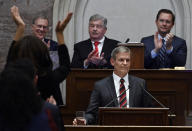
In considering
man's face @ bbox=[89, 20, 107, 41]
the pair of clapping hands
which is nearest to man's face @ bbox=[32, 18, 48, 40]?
man's face @ bbox=[89, 20, 107, 41]

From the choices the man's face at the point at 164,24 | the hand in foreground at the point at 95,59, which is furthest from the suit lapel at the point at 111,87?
the man's face at the point at 164,24

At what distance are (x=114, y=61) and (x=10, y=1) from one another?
11.2 feet

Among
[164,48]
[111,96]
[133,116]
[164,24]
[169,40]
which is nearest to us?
[133,116]

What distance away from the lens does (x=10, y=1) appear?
9.57 meters

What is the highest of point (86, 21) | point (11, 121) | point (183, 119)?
point (86, 21)

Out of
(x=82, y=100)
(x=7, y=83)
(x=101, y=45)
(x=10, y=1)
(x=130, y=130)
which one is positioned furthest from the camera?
(x=10, y=1)

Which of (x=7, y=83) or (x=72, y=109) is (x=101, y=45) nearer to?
(x=72, y=109)

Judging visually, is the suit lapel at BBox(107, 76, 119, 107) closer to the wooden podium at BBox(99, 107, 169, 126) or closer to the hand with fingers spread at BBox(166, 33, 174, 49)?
the wooden podium at BBox(99, 107, 169, 126)

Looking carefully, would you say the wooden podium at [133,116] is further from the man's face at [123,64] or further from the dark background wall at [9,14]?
the dark background wall at [9,14]

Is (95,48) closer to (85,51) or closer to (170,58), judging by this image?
(85,51)

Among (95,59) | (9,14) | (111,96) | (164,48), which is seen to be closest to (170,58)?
(164,48)

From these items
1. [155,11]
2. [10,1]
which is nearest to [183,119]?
[155,11]

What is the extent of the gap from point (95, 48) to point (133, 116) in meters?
2.38

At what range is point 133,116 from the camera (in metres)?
5.57
